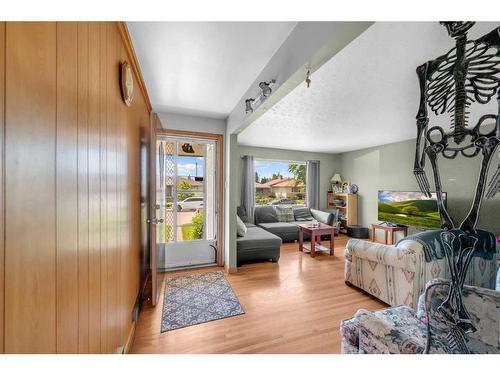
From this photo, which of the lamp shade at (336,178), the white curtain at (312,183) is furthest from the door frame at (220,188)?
the lamp shade at (336,178)

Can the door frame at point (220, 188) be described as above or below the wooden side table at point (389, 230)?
above

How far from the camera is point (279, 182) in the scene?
19.7ft

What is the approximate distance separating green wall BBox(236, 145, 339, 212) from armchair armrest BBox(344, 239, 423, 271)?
3.45 m

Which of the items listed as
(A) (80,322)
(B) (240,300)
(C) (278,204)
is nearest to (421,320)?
(B) (240,300)

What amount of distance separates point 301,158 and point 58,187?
5.71m

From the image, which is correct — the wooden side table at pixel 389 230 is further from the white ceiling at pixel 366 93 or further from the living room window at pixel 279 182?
the living room window at pixel 279 182

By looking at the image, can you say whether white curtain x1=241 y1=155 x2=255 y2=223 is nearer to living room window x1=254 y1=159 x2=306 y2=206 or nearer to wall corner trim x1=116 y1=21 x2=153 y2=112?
living room window x1=254 y1=159 x2=306 y2=206

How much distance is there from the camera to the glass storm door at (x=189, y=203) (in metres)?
3.18

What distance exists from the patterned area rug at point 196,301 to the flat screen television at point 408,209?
3548mm

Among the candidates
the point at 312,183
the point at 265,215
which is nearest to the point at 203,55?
the point at 265,215

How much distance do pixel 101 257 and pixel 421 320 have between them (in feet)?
6.53

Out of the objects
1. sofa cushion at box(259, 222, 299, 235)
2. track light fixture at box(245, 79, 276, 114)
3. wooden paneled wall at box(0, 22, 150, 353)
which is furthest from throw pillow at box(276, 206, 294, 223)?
wooden paneled wall at box(0, 22, 150, 353)

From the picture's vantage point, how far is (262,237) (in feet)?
11.6

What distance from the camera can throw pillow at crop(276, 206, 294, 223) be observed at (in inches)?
212
